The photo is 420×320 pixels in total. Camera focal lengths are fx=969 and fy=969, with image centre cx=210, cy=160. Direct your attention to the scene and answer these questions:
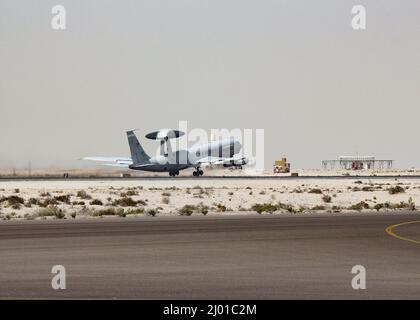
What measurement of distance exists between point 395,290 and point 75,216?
34.2 m

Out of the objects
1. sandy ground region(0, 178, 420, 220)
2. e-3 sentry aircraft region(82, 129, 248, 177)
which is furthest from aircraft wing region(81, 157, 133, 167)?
sandy ground region(0, 178, 420, 220)

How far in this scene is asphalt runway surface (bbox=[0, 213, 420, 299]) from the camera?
68.5 feet

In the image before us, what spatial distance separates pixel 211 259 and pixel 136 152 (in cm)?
12008

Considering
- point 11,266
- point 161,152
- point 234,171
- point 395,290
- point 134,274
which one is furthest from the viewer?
point 234,171

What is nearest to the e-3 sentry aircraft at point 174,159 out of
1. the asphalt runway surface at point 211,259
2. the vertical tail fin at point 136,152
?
the vertical tail fin at point 136,152

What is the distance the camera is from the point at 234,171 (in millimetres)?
182000

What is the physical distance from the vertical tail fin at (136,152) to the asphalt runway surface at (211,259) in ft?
331

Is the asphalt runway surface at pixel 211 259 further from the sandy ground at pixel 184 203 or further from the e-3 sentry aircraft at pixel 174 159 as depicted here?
the e-3 sentry aircraft at pixel 174 159

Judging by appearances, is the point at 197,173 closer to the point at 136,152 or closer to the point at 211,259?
the point at 136,152

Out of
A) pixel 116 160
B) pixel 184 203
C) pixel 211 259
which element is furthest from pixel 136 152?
pixel 211 259

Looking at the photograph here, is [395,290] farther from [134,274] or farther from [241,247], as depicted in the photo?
[241,247]

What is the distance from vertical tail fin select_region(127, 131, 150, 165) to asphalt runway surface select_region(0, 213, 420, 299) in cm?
10076

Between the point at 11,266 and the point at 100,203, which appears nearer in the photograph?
the point at 11,266
